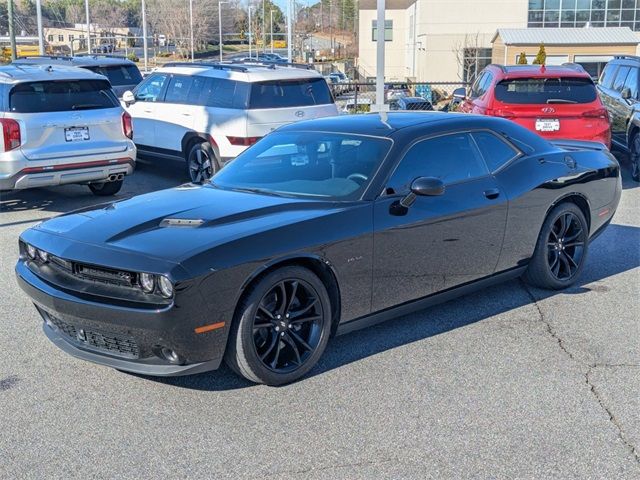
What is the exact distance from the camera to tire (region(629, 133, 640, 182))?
496 inches

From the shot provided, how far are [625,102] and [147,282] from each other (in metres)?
10.9

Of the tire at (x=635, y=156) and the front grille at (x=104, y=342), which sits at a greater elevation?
the front grille at (x=104, y=342)

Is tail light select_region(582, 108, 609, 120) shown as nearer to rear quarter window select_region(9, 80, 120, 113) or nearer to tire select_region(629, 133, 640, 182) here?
tire select_region(629, 133, 640, 182)

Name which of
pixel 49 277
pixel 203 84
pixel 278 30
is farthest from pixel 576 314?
pixel 278 30

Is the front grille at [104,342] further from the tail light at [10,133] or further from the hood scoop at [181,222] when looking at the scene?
the tail light at [10,133]

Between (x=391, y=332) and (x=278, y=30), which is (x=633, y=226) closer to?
(x=391, y=332)

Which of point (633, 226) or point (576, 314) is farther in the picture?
point (633, 226)

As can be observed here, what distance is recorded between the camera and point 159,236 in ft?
15.5

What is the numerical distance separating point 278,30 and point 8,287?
122 meters

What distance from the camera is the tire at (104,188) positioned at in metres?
11.5

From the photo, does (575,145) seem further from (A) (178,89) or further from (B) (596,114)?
(A) (178,89)

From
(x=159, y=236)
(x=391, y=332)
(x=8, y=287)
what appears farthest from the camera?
(x=8, y=287)

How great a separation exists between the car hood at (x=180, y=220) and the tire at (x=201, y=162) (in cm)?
618

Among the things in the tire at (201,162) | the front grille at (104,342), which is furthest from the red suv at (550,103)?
the front grille at (104,342)
